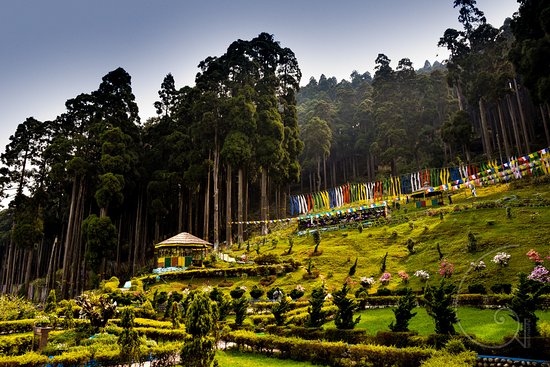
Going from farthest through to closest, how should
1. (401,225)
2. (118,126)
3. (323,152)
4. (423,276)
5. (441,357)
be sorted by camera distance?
(323,152)
(118,126)
(401,225)
(423,276)
(441,357)

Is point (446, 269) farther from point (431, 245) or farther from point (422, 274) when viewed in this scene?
point (431, 245)

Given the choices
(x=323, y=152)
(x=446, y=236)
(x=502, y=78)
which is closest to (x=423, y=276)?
(x=446, y=236)

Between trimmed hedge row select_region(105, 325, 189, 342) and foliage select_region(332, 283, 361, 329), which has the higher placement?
foliage select_region(332, 283, 361, 329)

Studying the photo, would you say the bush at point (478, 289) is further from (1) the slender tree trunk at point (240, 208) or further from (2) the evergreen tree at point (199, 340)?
(1) the slender tree trunk at point (240, 208)

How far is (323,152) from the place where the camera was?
64875 millimetres

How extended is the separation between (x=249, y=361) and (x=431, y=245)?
17713 millimetres

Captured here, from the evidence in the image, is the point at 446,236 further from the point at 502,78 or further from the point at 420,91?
the point at 420,91

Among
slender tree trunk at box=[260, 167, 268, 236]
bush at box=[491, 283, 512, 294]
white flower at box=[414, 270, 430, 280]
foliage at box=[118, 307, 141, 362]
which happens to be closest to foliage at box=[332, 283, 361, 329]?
foliage at box=[118, 307, 141, 362]

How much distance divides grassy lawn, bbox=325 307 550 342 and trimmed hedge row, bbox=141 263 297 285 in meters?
10.5

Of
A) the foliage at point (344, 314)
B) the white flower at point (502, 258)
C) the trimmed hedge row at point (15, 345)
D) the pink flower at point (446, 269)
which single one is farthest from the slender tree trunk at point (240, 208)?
the foliage at point (344, 314)

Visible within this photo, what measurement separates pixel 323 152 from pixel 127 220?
32.9m

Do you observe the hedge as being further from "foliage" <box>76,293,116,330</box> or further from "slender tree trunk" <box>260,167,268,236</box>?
"slender tree trunk" <box>260,167,268,236</box>

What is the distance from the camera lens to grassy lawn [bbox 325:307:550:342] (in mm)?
11211

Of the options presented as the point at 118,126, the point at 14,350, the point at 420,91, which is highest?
the point at 420,91
